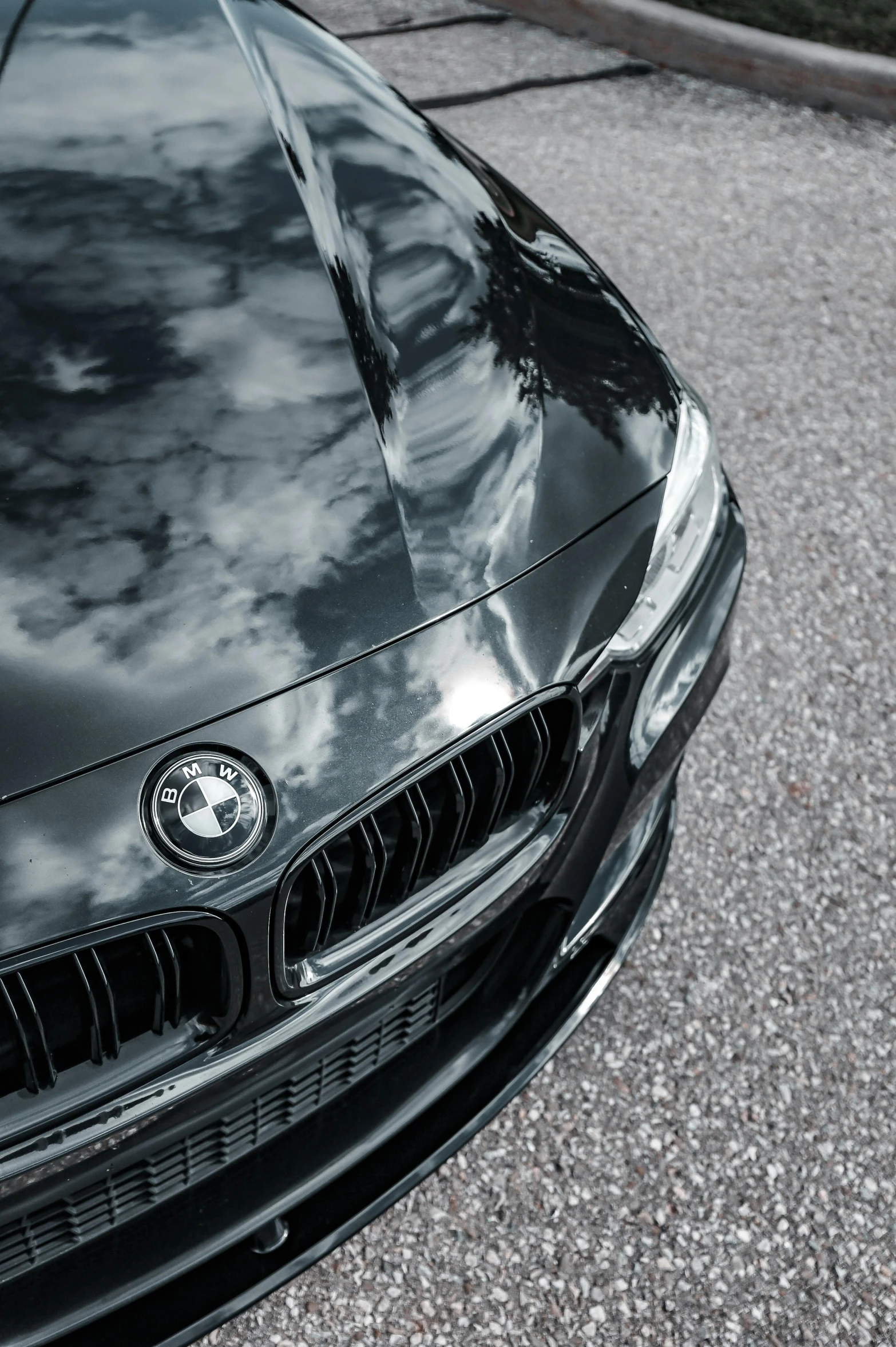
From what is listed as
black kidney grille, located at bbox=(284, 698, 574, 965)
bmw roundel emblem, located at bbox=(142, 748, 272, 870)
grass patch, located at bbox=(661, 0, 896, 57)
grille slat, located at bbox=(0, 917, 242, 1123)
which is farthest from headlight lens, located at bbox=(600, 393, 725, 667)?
grass patch, located at bbox=(661, 0, 896, 57)

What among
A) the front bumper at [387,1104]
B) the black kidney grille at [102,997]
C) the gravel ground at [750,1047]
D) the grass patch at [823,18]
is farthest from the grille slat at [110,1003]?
the grass patch at [823,18]

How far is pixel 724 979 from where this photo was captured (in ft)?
7.36

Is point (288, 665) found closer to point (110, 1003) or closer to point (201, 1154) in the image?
point (110, 1003)

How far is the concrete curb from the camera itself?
5406mm

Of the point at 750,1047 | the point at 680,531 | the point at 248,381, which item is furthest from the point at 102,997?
the point at 750,1047

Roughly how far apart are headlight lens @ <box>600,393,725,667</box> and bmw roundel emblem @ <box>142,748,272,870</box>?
509 mm

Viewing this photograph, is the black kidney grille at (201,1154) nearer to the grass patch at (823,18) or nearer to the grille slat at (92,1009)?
the grille slat at (92,1009)

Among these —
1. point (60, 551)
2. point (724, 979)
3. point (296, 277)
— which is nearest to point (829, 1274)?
point (724, 979)

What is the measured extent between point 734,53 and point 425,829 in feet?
17.6

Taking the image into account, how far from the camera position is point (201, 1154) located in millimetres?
1400

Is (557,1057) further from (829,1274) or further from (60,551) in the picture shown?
(60,551)

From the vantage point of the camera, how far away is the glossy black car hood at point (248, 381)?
1.36 meters

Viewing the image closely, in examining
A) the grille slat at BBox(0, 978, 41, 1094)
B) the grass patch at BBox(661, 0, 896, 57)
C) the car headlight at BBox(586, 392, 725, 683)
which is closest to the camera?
the grille slat at BBox(0, 978, 41, 1094)

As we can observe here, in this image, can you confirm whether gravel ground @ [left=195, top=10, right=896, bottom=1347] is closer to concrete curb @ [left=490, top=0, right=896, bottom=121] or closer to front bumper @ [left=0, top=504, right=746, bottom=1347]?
front bumper @ [left=0, top=504, right=746, bottom=1347]
